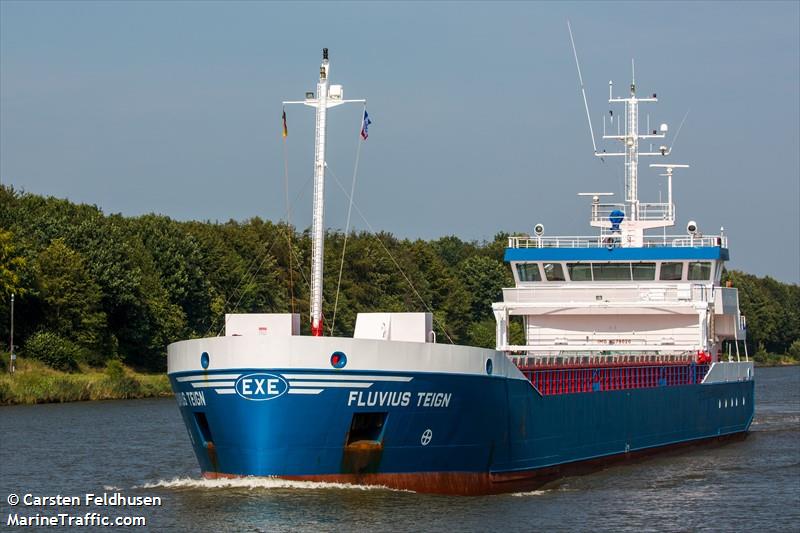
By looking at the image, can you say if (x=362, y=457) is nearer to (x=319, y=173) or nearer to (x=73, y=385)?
(x=319, y=173)

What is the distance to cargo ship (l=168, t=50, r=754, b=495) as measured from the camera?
25.9m

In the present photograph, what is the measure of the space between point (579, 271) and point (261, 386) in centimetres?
2027

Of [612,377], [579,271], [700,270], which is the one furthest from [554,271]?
[612,377]

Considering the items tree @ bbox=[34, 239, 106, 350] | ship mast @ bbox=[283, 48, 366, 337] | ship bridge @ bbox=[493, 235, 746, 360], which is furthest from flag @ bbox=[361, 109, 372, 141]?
tree @ bbox=[34, 239, 106, 350]

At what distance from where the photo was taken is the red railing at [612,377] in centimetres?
3322

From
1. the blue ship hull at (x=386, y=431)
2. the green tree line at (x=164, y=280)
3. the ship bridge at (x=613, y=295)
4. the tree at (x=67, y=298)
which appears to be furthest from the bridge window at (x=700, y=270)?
the tree at (x=67, y=298)

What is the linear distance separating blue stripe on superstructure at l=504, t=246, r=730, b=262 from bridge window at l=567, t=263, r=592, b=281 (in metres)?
0.25

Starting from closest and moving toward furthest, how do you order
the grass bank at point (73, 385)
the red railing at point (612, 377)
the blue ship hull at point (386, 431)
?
the blue ship hull at point (386, 431), the red railing at point (612, 377), the grass bank at point (73, 385)

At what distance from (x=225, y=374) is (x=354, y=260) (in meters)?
75.1

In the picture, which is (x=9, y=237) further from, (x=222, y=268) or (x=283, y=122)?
(x=283, y=122)

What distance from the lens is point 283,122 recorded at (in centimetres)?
2730

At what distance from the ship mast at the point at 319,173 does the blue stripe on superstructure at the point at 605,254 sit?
1718 cm

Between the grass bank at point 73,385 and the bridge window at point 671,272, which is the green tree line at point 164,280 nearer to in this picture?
the grass bank at point 73,385

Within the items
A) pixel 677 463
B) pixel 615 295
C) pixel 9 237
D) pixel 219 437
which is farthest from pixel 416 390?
pixel 9 237
